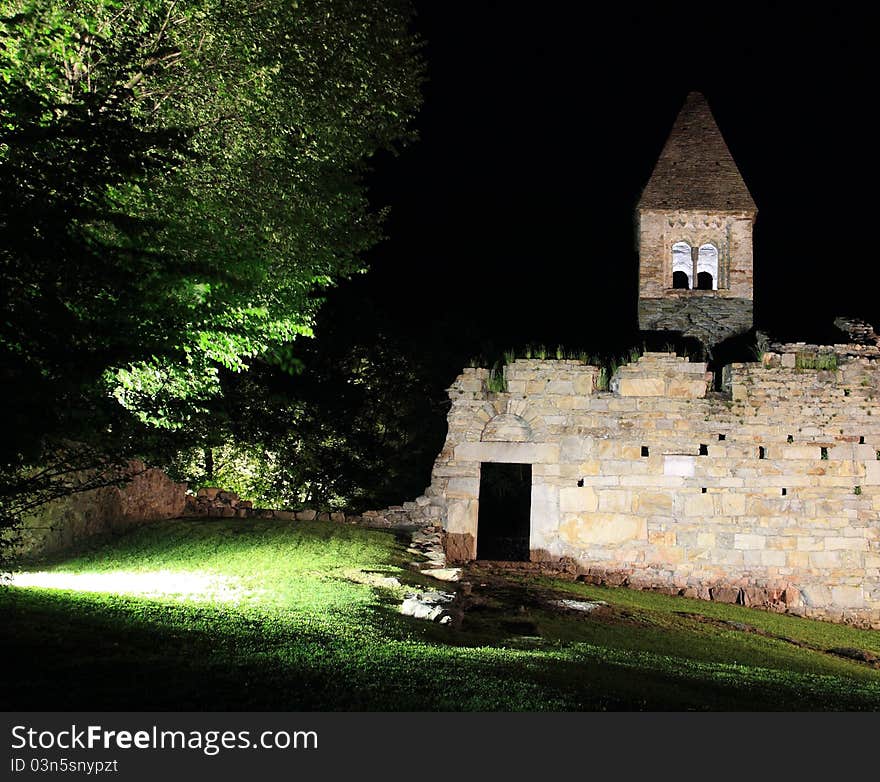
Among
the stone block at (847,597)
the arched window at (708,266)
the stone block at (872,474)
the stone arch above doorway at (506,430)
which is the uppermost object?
the arched window at (708,266)

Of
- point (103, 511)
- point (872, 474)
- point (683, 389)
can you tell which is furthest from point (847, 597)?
point (103, 511)

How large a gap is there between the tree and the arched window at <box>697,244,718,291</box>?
48.6 ft

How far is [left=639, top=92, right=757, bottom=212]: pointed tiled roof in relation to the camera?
25297 mm

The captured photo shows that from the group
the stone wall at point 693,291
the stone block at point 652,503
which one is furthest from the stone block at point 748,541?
the stone wall at point 693,291

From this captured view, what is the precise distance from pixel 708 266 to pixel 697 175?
2971mm

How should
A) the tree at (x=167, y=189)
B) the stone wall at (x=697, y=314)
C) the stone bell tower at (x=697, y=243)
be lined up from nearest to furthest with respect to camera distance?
the tree at (x=167, y=189) → the stone wall at (x=697, y=314) → the stone bell tower at (x=697, y=243)

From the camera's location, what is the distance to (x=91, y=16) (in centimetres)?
957

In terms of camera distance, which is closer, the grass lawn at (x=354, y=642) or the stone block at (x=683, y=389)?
the grass lawn at (x=354, y=642)

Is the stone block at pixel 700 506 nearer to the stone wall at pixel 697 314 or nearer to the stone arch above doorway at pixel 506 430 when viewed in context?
the stone arch above doorway at pixel 506 430

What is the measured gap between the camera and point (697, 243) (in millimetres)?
25812

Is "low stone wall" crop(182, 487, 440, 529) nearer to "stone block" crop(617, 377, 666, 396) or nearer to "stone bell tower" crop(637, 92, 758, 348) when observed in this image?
"stone block" crop(617, 377, 666, 396)

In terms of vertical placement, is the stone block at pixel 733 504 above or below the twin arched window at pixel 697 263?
below

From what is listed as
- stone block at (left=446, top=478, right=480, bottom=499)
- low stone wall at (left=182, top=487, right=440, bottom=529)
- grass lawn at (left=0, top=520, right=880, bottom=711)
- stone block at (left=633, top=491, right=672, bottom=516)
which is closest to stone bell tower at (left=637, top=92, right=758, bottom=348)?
stone block at (left=633, top=491, right=672, bottom=516)

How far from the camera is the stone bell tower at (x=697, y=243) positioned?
82.5 ft
